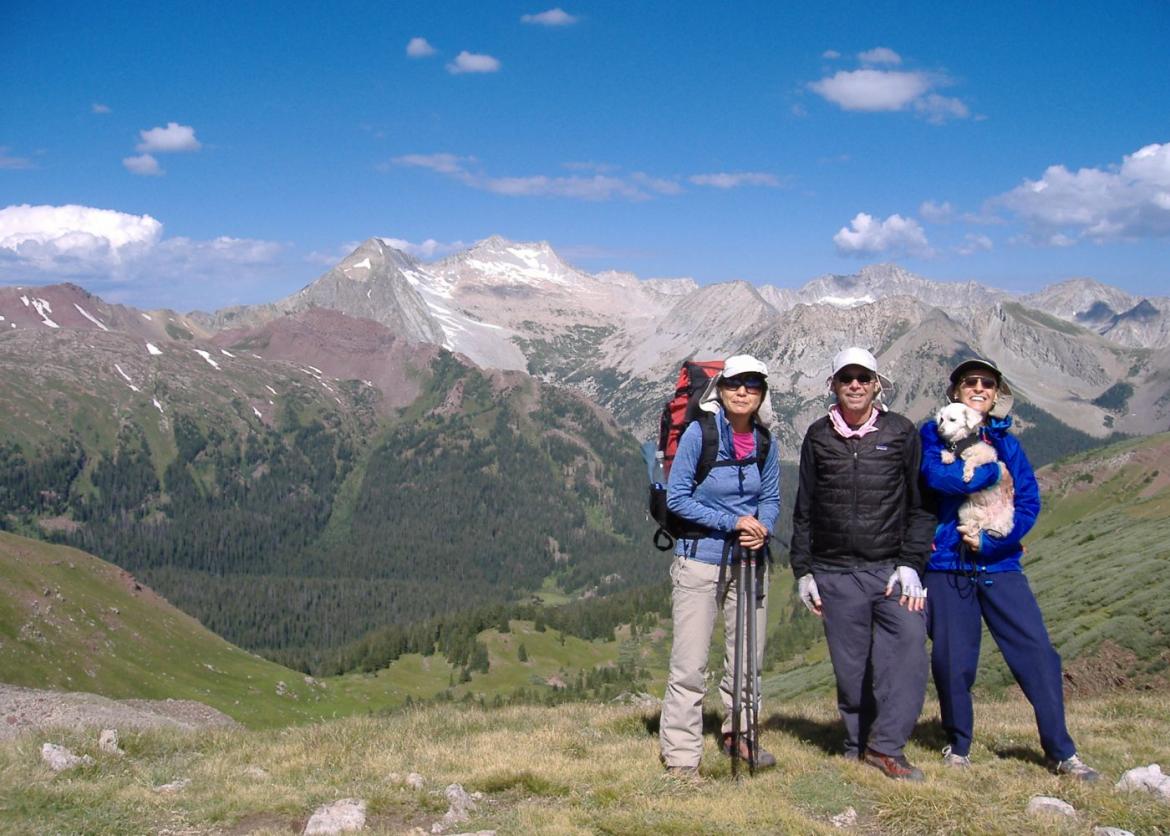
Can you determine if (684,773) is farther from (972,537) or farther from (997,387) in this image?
(997,387)

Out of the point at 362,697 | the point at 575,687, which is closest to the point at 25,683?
the point at 362,697

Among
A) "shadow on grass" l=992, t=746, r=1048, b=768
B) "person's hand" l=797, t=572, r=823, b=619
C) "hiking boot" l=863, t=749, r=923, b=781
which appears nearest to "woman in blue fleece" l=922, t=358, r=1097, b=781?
"shadow on grass" l=992, t=746, r=1048, b=768

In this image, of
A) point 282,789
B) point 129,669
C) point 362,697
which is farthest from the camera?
point 362,697

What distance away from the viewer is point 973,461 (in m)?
10.3

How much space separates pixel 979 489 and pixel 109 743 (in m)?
12.5

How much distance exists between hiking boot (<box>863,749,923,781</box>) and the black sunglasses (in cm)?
484

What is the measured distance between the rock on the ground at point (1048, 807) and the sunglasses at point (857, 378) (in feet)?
16.0

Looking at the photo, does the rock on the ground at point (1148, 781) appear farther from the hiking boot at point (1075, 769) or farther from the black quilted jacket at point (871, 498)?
the black quilted jacket at point (871, 498)

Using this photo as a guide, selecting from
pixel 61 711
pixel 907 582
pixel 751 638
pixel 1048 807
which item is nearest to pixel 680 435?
pixel 751 638

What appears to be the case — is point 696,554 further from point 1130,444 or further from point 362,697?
point 1130,444

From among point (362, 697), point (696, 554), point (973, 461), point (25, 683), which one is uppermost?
point (973, 461)

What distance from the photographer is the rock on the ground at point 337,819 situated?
8625mm

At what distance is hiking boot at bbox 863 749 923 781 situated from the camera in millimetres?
10016

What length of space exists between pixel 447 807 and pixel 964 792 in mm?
5814
